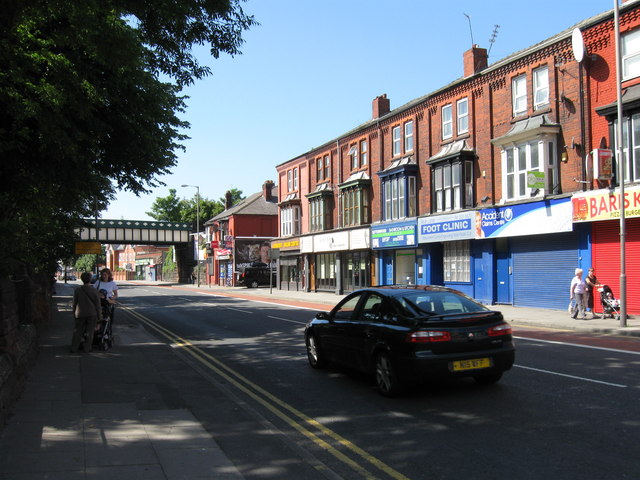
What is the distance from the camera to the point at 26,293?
415 inches

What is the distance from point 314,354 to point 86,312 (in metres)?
4.81

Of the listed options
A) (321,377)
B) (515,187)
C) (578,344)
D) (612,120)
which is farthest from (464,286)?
(321,377)

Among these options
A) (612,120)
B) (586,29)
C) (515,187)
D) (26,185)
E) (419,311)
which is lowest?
(419,311)

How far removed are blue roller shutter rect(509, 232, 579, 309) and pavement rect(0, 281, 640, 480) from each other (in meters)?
16.2

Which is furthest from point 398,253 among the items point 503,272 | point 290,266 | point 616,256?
point 290,266

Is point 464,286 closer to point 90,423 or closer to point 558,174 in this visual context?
point 558,174

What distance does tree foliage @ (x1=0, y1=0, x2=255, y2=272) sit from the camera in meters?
7.71

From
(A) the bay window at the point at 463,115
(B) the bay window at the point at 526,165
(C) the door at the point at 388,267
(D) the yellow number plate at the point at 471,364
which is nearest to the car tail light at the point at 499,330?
(D) the yellow number plate at the point at 471,364

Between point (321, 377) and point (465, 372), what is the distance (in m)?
2.76

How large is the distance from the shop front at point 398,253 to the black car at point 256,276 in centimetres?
2264

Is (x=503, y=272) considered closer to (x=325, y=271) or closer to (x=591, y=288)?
(x=591, y=288)

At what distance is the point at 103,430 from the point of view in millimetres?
5902

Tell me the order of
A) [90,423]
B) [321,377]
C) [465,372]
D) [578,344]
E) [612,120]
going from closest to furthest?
[90,423] < [465,372] < [321,377] < [578,344] < [612,120]

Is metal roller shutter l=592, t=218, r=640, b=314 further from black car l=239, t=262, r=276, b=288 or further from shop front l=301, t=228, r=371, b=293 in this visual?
black car l=239, t=262, r=276, b=288
